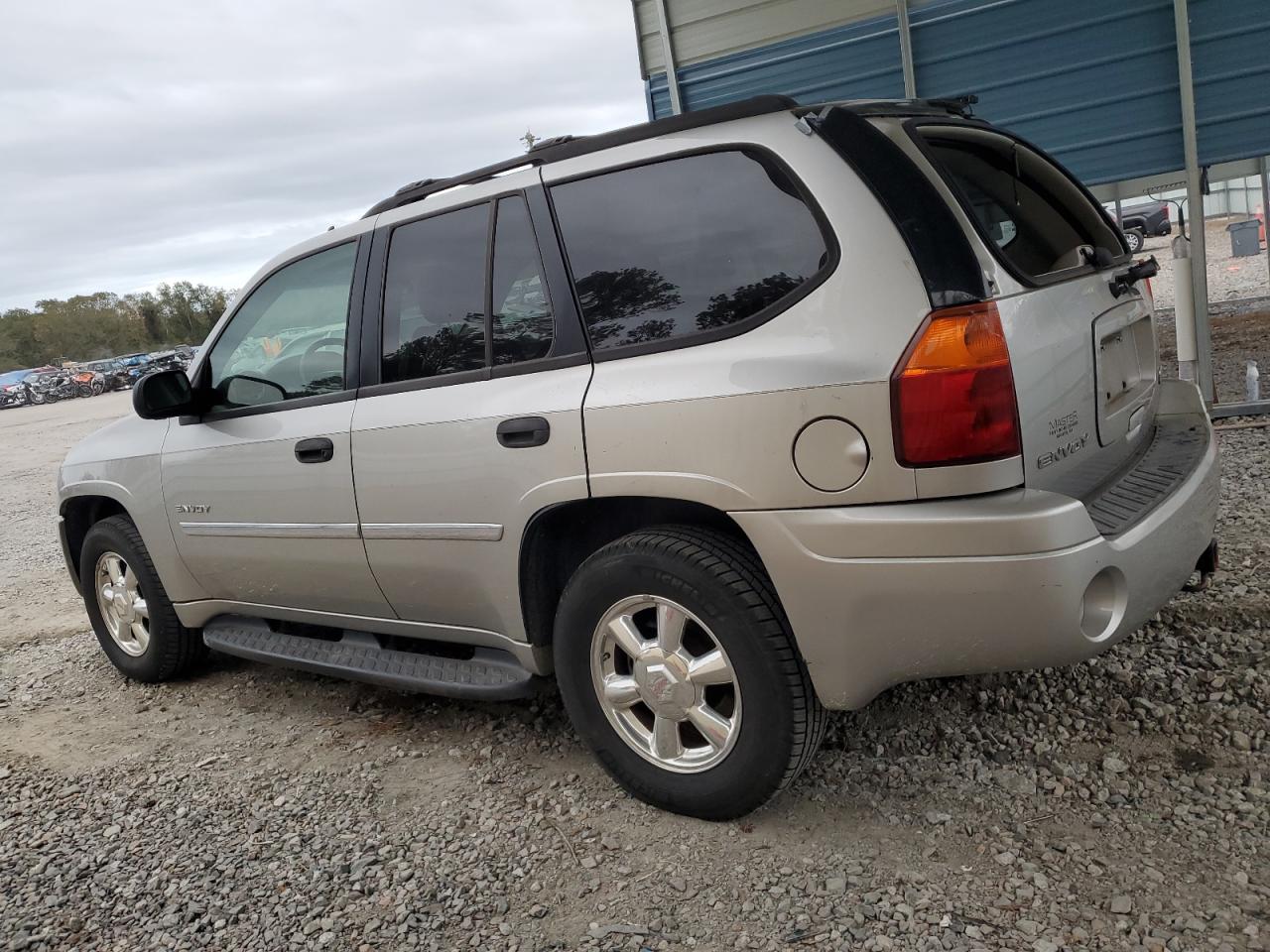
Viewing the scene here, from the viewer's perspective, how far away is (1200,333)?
646cm

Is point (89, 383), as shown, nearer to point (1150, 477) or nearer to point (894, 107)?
point (894, 107)

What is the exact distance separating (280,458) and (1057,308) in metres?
2.54

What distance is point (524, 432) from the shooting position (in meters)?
2.84

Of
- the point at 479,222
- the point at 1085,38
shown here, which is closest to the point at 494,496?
the point at 479,222

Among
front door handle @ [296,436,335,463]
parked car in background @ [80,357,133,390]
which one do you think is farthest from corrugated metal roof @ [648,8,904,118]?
parked car in background @ [80,357,133,390]

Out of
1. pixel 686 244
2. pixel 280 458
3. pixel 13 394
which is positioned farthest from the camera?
pixel 13 394

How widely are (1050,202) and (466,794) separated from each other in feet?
8.71

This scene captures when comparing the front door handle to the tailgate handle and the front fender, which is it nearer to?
the front fender

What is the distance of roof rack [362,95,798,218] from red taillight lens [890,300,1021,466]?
769mm

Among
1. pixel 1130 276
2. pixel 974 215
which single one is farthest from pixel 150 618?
pixel 1130 276

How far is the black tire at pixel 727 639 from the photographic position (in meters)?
2.52

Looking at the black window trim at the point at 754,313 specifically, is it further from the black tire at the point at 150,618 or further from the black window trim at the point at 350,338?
the black tire at the point at 150,618

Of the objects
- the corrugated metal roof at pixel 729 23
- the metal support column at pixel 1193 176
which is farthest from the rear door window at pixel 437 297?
the corrugated metal roof at pixel 729 23

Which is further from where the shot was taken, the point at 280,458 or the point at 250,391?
the point at 250,391
